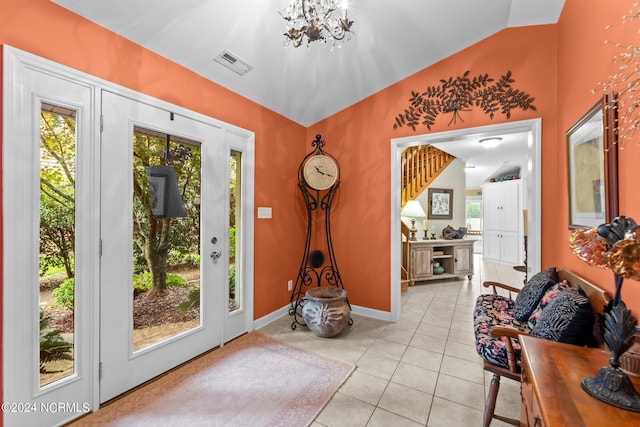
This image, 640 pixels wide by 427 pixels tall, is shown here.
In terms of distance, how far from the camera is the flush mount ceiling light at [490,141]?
4152mm

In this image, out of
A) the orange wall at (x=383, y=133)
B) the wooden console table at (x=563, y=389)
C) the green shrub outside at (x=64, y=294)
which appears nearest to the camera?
the wooden console table at (x=563, y=389)

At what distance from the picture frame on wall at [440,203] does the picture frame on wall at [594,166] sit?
346 cm

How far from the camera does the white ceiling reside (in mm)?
1835

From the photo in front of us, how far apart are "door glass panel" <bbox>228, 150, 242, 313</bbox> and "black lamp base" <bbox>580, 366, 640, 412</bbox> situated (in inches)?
102

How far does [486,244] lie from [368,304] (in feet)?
18.3

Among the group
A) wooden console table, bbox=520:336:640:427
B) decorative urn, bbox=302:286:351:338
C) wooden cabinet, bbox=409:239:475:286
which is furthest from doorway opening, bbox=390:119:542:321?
wooden cabinet, bbox=409:239:475:286

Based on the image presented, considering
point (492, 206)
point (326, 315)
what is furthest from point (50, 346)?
point (492, 206)

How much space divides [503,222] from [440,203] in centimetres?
261

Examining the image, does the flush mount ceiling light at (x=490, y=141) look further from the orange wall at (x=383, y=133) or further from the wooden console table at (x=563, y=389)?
the wooden console table at (x=563, y=389)

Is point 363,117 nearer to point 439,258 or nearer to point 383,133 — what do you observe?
point 383,133

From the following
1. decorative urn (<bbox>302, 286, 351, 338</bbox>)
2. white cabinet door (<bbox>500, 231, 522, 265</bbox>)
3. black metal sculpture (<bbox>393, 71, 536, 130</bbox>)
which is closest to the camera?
black metal sculpture (<bbox>393, 71, 536, 130</bbox>)

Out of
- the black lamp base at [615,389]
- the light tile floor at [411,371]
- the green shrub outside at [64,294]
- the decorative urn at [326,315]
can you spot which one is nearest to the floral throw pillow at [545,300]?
the light tile floor at [411,371]

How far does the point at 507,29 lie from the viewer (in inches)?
101

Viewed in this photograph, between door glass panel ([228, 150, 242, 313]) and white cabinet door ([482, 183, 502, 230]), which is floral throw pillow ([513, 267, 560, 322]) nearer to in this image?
door glass panel ([228, 150, 242, 313])
